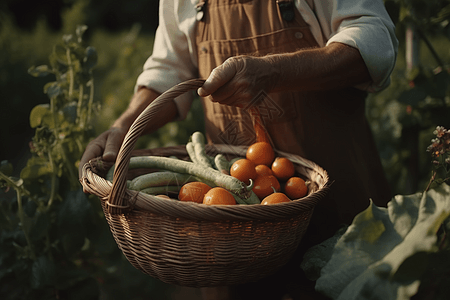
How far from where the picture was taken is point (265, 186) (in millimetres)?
1161

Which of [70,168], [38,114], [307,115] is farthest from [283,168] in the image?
[38,114]

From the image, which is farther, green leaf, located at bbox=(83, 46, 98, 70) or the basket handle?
green leaf, located at bbox=(83, 46, 98, 70)

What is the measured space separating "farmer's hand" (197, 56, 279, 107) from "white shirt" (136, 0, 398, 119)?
275 mm

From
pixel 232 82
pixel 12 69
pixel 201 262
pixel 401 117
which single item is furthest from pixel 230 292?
pixel 12 69

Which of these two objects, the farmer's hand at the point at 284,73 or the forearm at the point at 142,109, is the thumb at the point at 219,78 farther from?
the forearm at the point at 142,109

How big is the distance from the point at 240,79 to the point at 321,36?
0.47 metres

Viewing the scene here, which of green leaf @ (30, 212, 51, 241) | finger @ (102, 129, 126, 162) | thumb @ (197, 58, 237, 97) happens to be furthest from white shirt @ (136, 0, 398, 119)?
green leaf @ (30, 212, 51, 241)

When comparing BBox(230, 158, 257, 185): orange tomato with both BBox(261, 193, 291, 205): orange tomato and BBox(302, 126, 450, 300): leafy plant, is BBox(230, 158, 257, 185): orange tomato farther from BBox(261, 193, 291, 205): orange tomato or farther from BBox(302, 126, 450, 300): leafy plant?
BBox(302, 126, 450, 300): leafy plant

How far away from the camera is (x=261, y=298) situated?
1.48 metres

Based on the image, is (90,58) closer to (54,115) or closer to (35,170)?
(54,115)

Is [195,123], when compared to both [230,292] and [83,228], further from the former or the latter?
[230,292]

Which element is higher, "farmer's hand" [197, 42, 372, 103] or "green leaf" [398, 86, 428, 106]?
"farmer's hand" [197, 42, 372, 103]

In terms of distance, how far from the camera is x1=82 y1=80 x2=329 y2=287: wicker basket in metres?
0.89

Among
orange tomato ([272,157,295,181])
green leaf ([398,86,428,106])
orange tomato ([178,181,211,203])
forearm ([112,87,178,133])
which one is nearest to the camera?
orange tomato ([178,181,211,203])
